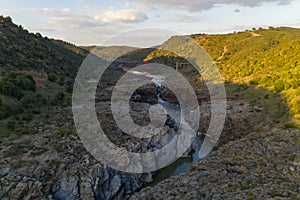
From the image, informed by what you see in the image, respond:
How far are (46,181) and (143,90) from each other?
44.6 meters

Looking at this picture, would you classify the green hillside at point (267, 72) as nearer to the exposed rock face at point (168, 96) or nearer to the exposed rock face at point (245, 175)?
the exposed rock face at point (245, 175)

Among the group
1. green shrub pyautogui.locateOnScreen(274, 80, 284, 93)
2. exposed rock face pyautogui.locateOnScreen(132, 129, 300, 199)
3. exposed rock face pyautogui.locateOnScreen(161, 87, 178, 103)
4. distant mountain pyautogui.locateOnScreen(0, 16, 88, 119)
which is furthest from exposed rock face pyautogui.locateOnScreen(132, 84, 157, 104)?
exposed rock face pyautogui.locateOnScreen(132, 129, 300, 199)

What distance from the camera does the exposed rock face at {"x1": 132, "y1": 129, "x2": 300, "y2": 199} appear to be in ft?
51.8

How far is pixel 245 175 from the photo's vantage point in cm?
1841

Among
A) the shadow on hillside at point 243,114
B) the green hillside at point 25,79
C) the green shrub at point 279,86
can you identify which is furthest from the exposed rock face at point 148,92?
the green shrub at point 279,86

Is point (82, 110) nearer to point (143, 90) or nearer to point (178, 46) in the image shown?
point (143, 90)

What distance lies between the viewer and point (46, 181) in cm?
1783

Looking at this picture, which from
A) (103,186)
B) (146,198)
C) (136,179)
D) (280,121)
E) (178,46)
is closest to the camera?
(146,198)

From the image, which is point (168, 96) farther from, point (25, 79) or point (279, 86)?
point (25, 79)

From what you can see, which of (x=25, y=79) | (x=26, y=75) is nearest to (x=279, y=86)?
(x=25, y=79)

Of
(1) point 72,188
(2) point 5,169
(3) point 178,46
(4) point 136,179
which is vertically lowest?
(4) point 136,179

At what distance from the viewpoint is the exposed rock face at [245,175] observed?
15.8m

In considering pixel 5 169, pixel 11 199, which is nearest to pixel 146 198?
pixel 11 199

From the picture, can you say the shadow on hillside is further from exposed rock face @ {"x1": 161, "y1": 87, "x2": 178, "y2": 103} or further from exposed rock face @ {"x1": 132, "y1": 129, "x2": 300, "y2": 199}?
exposed rock face @ {"x1": 161, "y1": 87, "x2": 178, "y2": 103}
